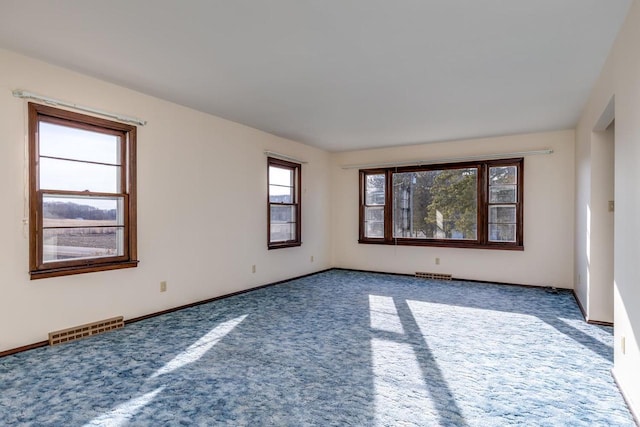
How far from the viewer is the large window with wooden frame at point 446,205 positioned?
601 cm

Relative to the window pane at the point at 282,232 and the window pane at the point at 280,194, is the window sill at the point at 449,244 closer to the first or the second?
the window pane at the point at 282,232

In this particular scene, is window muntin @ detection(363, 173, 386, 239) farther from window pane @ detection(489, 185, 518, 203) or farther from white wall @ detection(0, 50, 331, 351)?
window pane @ detection(489, 185, 518, 203)

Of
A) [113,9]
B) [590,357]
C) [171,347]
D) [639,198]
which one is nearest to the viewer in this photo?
[639,198]

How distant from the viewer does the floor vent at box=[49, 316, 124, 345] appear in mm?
3256

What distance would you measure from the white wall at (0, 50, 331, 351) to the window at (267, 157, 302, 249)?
7.0 inches

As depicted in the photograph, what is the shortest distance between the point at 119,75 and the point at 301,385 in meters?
3.27

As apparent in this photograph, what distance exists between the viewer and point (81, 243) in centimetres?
356

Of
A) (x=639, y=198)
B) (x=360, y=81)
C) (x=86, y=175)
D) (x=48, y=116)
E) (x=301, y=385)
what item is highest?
(x=360, y=81)

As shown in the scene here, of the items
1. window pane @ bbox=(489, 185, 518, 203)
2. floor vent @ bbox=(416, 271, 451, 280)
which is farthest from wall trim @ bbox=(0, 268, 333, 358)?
window pane @ bbox=(489, 185, 518, 203)

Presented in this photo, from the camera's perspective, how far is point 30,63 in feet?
10.3

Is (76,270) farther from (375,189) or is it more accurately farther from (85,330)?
(375,189)

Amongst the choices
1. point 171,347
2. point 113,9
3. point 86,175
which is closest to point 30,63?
point 86,175

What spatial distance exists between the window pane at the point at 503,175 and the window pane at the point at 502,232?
0.73m

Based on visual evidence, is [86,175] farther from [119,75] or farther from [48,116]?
[119,75]
